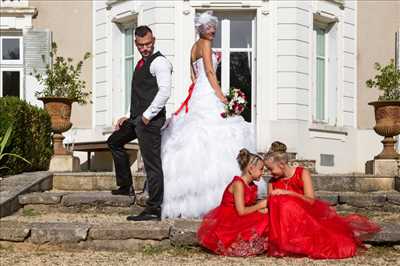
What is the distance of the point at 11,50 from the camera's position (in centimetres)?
1389

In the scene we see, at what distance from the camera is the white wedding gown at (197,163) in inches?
→ 243

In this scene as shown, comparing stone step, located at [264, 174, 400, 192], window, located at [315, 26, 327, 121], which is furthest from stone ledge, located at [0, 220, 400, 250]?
window, located at [315, 26, 327, 121]

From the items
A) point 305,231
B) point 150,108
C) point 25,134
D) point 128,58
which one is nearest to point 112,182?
point 25,134

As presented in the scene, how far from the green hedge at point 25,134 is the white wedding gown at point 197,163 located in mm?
2638

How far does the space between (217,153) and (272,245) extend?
1325 mm

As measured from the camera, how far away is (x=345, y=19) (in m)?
13.0

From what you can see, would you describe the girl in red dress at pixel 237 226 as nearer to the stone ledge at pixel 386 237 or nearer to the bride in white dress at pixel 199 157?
the bride in white dress at pixel 199 157

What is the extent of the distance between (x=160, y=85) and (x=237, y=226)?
1.48 m

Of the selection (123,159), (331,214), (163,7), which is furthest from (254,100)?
(331,214)

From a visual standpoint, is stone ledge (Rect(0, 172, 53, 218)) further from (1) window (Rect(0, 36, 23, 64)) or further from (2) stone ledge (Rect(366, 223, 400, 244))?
(1) window (Rect(0, 36, 23, 64))

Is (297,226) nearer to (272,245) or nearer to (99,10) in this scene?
(272,245)

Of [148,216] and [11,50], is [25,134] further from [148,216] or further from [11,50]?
[11,50]

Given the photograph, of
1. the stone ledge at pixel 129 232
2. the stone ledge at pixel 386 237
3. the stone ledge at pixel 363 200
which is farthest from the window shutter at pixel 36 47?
the stone ledge at pixel 386 237

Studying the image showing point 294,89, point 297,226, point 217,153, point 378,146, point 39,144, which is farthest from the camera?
point 378,146
